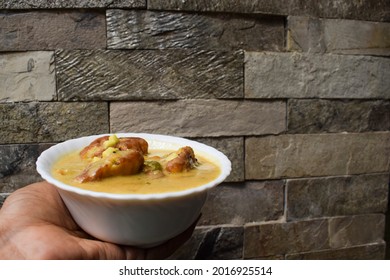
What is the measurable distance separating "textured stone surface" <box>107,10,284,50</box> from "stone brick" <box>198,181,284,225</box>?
2.27 feet

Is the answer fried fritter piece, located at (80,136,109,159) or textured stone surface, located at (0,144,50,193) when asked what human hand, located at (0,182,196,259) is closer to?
fried fritter piece, located at (80,136,109,159)

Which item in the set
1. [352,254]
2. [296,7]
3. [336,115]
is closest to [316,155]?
[336,115]

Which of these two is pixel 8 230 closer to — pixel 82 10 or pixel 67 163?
pixel 67 163

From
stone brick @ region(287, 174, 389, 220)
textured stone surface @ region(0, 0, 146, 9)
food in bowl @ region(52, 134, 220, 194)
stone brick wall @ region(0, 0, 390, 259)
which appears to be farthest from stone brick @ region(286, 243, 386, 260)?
textured stone surface @ region(0, 0, 146, 9)

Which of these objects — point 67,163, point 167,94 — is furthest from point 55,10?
point 67,163

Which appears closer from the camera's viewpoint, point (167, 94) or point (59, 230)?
point (59, 230)

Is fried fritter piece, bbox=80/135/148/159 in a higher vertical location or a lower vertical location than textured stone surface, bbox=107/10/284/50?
lower

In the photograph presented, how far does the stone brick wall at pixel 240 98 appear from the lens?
170cm

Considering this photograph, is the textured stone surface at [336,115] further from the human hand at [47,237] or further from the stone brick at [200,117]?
the human hand at [47,237]

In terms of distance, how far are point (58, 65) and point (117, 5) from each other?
0.37 meters

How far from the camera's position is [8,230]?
104cm

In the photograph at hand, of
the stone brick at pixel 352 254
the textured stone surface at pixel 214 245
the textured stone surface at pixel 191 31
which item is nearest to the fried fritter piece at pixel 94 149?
the textured stone surface at pixel 191 31

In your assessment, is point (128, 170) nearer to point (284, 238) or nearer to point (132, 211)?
point (132, 211)

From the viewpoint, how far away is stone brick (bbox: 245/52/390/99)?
6.09ft
